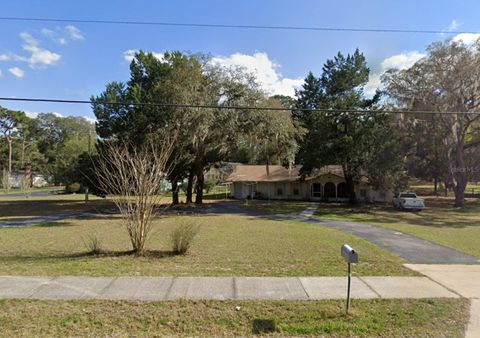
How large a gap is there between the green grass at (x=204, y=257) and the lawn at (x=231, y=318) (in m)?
1.95

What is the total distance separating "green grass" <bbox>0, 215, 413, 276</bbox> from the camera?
322 inches

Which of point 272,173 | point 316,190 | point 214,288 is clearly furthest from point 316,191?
point 214,288

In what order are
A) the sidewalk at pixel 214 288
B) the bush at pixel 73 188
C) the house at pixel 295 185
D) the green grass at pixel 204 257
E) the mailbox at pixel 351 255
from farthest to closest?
the bush at pixel 73 188, the house at pixel 295 185, the green grass at pixel 204 257, the sidewalk at pixel 214 288, the mailbox at pixel 351 255

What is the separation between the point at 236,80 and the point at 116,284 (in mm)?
20553

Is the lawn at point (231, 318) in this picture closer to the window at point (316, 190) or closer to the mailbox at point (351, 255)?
the mailbox at point (351, 255)

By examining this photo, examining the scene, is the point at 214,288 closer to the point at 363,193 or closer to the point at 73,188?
the point at 363,193

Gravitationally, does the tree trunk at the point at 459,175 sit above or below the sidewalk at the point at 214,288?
above

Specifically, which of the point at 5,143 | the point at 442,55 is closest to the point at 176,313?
the point at 442,55

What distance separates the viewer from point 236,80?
84.1ft

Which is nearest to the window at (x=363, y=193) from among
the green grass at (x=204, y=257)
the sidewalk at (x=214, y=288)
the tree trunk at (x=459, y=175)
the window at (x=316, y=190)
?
the window at (x=316, y=190)

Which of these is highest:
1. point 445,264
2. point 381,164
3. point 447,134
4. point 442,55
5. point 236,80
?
point 442,55

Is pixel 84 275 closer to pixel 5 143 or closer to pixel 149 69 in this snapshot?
pixel 149 69

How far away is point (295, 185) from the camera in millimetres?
43844

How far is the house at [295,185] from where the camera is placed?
4047 cm
